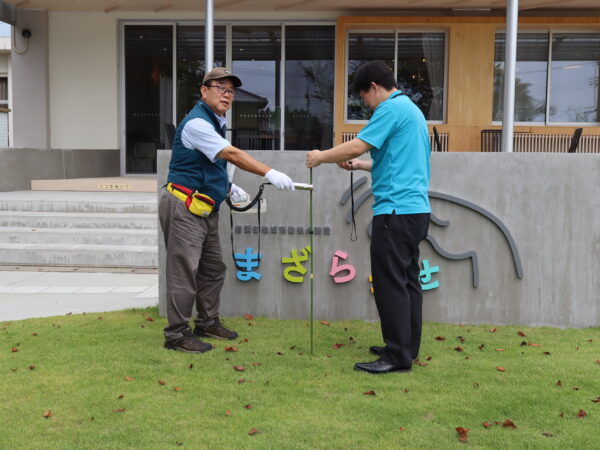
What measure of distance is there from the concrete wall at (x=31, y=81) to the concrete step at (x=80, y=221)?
18.4 ft

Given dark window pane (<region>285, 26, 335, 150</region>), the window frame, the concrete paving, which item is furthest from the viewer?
dark window pane (<region>285, 26, 335, 150</region>)

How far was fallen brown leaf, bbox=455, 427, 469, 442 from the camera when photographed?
2.85 meters

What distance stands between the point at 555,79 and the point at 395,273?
10.8m

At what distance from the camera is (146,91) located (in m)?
13.5

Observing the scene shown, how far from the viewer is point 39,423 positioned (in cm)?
302

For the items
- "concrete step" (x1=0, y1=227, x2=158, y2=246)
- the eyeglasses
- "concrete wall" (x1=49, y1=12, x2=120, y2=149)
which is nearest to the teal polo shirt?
the eyeglasses

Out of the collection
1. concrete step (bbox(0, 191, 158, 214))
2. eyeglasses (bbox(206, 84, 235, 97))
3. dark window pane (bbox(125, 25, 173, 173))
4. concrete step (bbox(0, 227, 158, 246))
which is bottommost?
concrete step (bbox(0, 227, 158, 246))

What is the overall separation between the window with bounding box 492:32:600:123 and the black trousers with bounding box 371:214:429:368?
981cm

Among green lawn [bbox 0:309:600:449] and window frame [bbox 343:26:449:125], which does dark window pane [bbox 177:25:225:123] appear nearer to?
window frame [bbox 343:26:449:125]

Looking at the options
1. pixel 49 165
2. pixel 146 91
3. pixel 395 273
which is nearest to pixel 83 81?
pixel 146 91

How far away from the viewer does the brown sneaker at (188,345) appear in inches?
161

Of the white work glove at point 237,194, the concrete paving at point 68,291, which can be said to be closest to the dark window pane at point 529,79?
the concrete paving at point 68,291

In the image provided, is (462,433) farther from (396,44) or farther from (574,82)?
(574,82)

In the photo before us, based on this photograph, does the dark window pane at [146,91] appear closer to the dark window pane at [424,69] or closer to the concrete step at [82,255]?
the dark window pane at [424,69]
